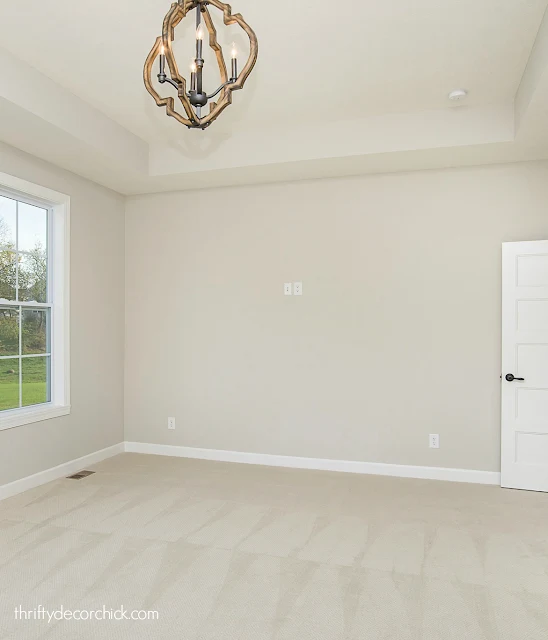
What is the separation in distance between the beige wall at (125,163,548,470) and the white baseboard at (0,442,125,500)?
1.19ft

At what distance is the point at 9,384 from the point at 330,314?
2704 mm

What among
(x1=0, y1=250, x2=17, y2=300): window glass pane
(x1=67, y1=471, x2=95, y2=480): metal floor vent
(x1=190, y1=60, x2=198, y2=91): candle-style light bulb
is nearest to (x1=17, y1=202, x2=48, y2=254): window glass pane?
(x1=0, y1=250, x2=17, y2=300): window glass pane

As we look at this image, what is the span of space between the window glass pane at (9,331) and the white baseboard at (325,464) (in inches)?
67.1

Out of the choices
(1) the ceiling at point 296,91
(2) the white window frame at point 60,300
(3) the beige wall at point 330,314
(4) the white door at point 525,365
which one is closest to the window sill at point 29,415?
(2) the white window frame at point 60,300

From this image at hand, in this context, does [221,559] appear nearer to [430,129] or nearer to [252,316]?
[252,316]

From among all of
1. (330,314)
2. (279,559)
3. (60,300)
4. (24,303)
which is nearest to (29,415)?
(24,303)

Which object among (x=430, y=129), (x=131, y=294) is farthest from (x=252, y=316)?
(x=430, y=129)

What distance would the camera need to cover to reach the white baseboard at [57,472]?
3.81 metres

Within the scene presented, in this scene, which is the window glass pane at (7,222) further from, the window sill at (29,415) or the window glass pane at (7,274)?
the window sill at (29,415)

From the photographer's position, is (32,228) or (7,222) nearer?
(7,222)

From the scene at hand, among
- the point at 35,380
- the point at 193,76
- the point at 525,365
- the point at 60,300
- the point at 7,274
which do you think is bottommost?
the point at 35,380

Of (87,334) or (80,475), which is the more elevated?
(87,334)

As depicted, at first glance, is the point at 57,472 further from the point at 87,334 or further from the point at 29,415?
the point at 87,334

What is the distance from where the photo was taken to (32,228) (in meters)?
4.18
